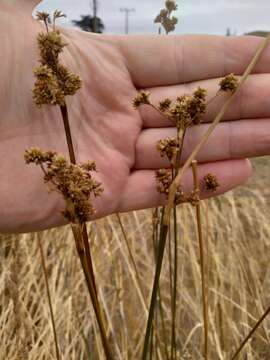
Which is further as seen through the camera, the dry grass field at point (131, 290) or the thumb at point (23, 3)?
the dry grass field at point (131, 290)

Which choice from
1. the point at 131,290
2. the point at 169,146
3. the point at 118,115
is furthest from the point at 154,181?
the point at 131,290

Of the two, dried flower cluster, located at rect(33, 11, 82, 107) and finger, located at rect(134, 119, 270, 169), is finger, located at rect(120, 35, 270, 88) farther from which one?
dried flower cluster, located at rect(33, 11, 82, 107)

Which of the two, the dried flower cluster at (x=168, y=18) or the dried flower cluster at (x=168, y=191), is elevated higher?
the dried flower cluster at (x=168, y=18)

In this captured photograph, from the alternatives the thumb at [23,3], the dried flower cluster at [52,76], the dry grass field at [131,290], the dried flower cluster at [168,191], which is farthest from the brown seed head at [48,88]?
the dry grass field at [131,290]

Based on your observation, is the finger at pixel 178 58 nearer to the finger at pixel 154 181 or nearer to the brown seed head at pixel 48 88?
the finger at pixel 154 181

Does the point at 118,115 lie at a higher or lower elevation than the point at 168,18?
lower

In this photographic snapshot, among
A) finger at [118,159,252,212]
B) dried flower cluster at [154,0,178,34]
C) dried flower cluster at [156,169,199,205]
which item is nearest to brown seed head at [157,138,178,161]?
dried flower cluster at [156,169,199,205]

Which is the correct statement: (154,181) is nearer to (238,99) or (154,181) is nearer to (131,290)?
(238,99)
